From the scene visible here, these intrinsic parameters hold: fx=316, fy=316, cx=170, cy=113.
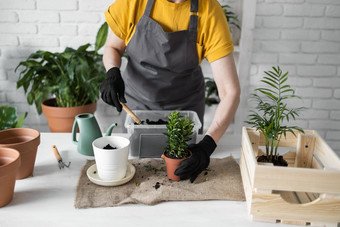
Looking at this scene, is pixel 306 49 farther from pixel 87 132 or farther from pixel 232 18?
pixel 87 132

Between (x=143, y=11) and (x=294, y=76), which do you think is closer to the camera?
(x=143, y=11)

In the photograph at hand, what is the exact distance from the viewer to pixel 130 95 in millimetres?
1790

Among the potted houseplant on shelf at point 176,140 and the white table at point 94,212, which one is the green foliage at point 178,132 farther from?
the white table at point 94,212

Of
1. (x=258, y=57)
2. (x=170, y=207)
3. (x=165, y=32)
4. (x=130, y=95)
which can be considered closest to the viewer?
(x=170, y=207)

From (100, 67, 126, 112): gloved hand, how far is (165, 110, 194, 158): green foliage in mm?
397

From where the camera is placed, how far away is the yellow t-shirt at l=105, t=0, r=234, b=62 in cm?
145

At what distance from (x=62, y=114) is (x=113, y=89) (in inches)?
46.8

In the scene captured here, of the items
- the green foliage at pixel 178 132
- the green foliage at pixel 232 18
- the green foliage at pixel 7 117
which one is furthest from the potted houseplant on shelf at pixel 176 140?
the green foliage at pixel 232 18

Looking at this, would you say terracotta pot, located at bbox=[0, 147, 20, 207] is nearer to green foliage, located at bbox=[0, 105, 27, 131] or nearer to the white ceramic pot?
the white ceramic pot

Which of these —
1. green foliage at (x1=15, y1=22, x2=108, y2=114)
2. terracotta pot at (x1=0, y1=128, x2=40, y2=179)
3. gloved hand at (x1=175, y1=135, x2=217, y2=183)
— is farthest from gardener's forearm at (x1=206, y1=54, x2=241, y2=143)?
green foliage at (x1=15, y1=22, x2=108, y2=114)

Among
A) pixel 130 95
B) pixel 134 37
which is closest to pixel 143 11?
pixel 134 37

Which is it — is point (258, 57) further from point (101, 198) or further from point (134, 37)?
point (101, 198)

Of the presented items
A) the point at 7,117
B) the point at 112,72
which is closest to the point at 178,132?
the point at 112,72

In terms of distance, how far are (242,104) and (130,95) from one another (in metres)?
1.30
